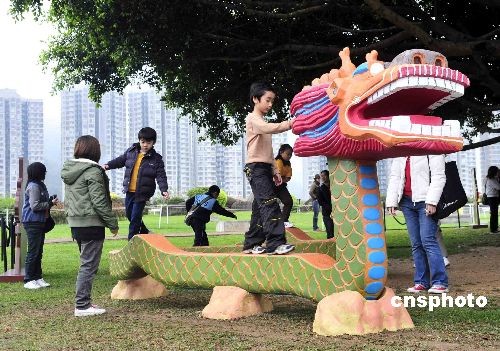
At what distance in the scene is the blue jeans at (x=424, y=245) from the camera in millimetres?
5961

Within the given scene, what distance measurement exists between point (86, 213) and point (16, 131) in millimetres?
49795

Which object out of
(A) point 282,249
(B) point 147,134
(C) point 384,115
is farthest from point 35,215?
(C) point 384,115

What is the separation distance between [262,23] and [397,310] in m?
7.65

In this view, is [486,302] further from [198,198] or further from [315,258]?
[198,198]

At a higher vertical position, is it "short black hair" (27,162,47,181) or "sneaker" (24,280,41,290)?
"short black hair" (27,162,47,181)

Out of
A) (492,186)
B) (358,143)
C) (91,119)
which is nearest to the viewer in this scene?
(358,143)

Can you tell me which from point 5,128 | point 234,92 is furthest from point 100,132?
point 234,92

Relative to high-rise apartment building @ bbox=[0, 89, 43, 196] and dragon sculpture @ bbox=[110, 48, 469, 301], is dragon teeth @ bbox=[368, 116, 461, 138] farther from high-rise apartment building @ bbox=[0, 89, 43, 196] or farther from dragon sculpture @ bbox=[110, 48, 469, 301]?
high-rise apartment building @ bbox=[0, 89, 43, 196]

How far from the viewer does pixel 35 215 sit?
780cm

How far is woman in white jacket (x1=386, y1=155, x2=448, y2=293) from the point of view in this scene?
594 centimetres

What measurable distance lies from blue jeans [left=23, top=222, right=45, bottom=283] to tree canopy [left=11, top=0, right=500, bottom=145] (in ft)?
11.1

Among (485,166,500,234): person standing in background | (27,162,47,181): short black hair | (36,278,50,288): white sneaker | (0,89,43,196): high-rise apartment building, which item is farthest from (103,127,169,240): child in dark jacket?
(0,89,43,196): high-rise apartment building

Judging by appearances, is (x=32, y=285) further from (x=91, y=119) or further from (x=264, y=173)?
(x=91, y=119)

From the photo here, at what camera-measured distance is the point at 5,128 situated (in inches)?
2013
